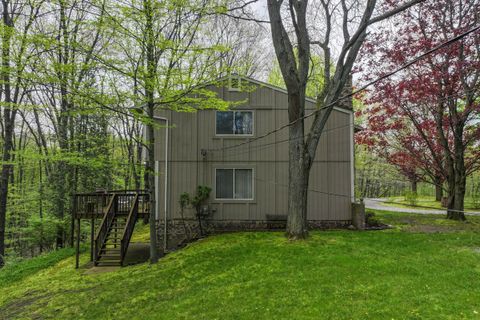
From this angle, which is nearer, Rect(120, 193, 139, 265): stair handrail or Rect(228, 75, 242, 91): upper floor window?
Rect(120, 193, 139, 265): stair handrail

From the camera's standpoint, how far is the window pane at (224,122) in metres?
9.89

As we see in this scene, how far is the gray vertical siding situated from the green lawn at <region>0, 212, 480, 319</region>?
5.44ft

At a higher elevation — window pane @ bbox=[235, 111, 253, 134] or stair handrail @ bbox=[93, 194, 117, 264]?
window pane @ bbox=[235, 111, 253, 134]

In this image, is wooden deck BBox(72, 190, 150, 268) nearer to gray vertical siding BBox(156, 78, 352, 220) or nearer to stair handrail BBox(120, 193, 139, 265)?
stair handrail BBox(120, 193, 139, 265)

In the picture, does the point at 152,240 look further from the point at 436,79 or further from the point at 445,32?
the point at 445,32

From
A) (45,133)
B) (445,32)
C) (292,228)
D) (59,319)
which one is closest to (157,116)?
(292,228)

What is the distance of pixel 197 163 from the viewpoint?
32.1ft

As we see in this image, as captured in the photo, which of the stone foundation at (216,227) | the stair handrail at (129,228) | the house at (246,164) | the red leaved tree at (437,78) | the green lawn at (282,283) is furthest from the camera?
the house at (246,164)

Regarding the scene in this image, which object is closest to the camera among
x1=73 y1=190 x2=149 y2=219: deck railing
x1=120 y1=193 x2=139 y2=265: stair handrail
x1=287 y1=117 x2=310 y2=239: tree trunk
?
x1=287 y1=117 x2=310 y2=239: tree trunk

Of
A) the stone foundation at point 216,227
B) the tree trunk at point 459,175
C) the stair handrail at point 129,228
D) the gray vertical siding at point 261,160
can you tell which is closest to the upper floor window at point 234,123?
the gray vertical siding at point 261,160

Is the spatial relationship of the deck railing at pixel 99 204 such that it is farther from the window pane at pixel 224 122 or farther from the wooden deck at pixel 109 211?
the window pane at pixel 224 122

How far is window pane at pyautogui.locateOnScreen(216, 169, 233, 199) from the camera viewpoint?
9.77 meters

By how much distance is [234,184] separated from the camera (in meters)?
9.80

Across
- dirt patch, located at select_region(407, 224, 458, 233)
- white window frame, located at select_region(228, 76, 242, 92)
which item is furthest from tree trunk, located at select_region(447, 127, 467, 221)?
white window frame, located at select_region(228, 76, 242, 92)
